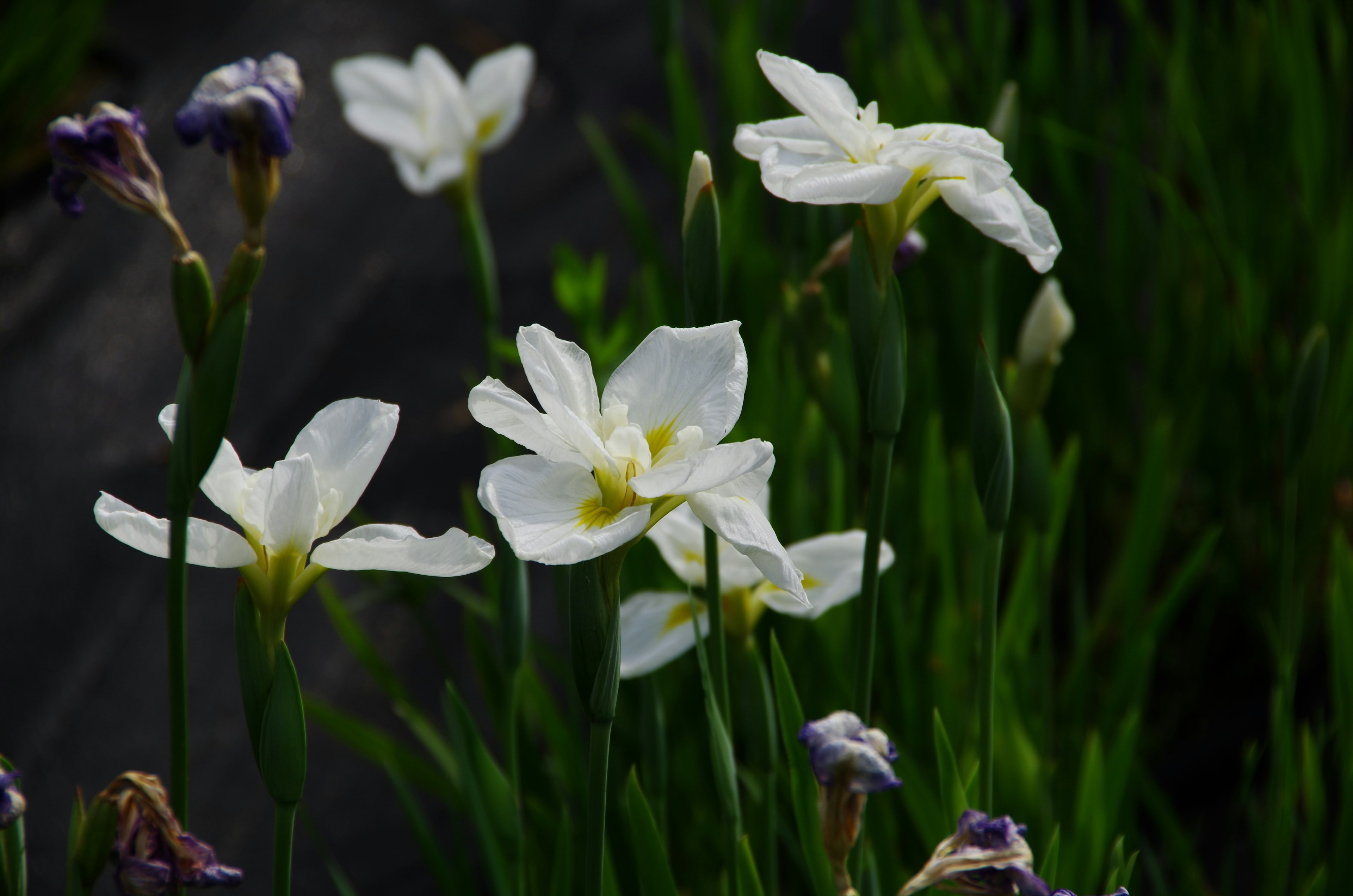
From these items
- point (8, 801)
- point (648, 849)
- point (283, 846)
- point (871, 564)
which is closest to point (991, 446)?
point (871, 564)

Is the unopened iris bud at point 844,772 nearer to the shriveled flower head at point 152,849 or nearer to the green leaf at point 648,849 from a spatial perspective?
the green leaf at point 648,849

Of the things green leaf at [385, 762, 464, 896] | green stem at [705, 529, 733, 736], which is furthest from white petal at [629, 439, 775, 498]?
green leaf at [385, 762, 464, 896]

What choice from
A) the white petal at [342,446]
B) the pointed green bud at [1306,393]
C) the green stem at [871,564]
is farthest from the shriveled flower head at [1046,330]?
the white petal at [342,446]

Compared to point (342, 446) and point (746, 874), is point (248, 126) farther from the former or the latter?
point (746, 874)

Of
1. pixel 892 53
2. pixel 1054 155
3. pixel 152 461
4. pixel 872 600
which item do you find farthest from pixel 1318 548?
pixel 152 461

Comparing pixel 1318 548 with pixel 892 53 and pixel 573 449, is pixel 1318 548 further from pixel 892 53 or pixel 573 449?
pixel 573 449
